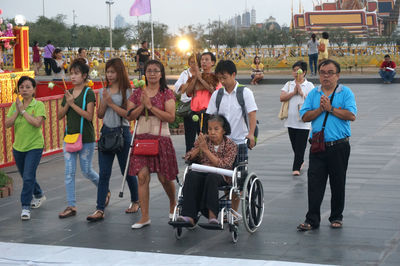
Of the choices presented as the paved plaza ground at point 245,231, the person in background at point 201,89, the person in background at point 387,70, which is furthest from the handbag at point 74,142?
the person in background at point 387,70

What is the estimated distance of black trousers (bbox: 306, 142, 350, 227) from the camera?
7.36 meters

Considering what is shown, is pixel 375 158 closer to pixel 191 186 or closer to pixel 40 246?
pixel 191 186

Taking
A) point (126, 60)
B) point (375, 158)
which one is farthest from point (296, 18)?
point (375, 158)

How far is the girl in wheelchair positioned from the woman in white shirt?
10.3 feet

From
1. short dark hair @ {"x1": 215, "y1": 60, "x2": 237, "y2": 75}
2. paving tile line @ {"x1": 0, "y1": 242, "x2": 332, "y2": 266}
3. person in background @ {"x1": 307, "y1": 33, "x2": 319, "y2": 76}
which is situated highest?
person in background @ {"x1": 307, "y1": 33, "x2": 319, "y2": 76}

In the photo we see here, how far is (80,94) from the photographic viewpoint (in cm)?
Result: 827

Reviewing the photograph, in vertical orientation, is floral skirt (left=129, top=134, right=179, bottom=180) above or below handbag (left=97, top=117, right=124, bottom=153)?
below

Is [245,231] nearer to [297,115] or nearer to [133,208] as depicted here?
[133,208]

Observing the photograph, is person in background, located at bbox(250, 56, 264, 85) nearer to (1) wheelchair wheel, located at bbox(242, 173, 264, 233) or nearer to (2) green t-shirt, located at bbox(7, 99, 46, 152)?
(2) green t-shirt, located at bbox(7, 99, 46, 152)

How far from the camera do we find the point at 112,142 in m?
8.00

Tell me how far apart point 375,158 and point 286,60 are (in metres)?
29.5

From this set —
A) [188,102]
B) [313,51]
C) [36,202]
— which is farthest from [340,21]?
[36,202]

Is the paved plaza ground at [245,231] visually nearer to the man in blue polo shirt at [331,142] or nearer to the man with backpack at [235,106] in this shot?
the man in blue polo shirt at [331,142]

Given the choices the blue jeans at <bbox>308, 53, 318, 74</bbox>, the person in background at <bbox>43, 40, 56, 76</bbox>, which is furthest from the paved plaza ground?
the person in background at <bbox>43, 40, 56, 76</bbox>
